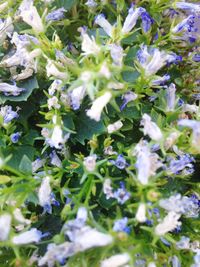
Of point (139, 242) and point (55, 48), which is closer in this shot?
point (139, 242)

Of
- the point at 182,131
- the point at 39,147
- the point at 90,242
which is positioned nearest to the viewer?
the point at 90,242

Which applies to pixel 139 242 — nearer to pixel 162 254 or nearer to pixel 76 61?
pixel 162 254

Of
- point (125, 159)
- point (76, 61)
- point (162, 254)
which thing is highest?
point (76, 61)

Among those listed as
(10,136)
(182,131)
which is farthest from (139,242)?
(10,136)

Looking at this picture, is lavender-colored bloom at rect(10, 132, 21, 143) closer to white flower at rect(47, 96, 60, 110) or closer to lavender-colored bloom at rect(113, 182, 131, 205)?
white flower at rect(47, 96, 60, 110)

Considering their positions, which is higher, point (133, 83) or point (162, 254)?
point (133, 83)

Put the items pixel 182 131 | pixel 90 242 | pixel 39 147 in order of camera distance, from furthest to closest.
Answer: pixel 39 147 → pixel 182 131 → pixel 90 242

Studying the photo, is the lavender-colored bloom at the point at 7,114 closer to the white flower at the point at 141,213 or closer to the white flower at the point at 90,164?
the white flower at the point at 90,164
